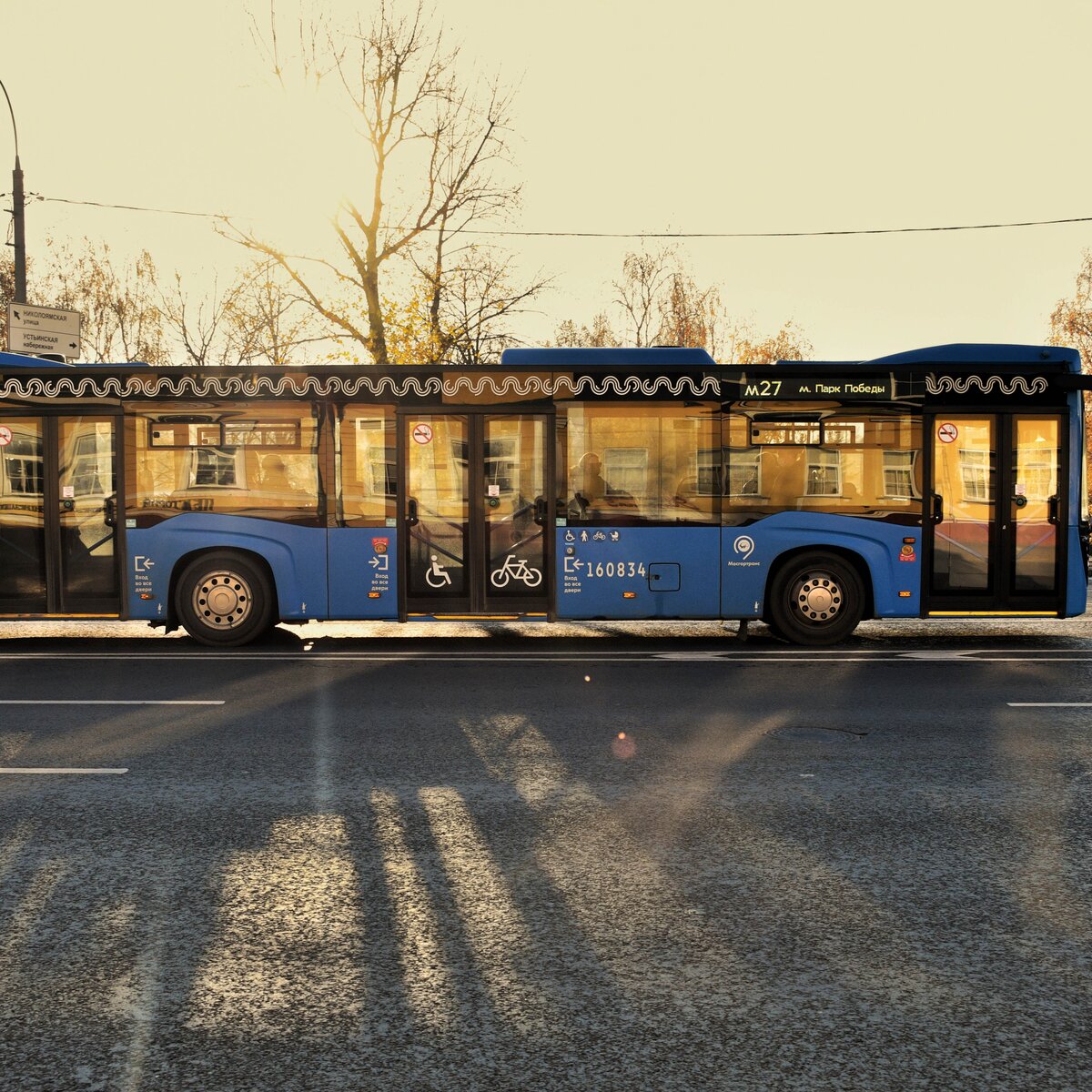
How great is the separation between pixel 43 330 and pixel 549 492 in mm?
12897

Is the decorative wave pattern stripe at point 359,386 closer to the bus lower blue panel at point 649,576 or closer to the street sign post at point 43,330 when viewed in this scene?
the bus lower blue panel at point 649,576

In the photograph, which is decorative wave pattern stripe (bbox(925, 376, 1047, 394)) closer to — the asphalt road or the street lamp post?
the asphalt road

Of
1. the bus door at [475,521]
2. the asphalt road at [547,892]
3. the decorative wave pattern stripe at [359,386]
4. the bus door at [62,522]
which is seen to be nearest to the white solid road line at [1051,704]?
the asphalt road at [547,892]

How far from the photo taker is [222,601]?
44.0 feet

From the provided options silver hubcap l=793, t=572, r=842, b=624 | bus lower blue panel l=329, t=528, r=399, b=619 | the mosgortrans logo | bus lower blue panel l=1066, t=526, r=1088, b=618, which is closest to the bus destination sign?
the mosgortrans logo

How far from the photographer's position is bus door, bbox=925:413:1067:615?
13445 mm

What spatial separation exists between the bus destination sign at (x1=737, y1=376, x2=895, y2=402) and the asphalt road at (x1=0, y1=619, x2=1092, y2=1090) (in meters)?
4.49

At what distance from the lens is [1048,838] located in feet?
18.7

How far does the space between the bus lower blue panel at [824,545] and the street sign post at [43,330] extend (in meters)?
13.5

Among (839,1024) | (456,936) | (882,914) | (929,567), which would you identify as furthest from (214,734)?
(929,567)

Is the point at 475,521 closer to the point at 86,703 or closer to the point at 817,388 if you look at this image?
the point at 817,388

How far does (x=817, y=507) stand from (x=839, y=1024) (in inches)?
396

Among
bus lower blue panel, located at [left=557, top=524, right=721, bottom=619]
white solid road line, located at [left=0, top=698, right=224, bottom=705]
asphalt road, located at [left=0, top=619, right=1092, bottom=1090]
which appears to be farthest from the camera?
bus lower blue panel, located at [left=557, top=524, right=721, bottom=619]

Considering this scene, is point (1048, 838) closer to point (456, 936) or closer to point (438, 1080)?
point (456, 936)
